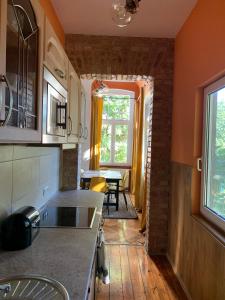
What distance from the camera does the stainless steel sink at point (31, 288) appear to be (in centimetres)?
107

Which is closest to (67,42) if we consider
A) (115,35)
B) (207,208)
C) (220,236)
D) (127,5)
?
(115,35)

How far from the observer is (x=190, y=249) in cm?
267

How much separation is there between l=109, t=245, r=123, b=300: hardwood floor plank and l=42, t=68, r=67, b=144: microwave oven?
1.66m

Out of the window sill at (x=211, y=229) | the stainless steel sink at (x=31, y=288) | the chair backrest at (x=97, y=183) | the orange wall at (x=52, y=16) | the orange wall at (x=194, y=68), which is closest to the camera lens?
the stainless steel sink at (x=31, y=288)

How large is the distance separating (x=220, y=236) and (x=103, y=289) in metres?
1.36

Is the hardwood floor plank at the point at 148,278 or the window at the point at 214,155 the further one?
the hardwood floor plank at the point at 148,278

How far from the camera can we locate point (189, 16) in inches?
114

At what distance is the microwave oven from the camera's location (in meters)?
1.40

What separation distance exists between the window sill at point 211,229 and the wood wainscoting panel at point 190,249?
0.02 m

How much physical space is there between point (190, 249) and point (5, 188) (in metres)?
1.84

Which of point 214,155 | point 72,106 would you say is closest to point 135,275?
point 214,155

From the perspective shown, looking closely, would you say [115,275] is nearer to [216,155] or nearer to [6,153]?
[216,155]

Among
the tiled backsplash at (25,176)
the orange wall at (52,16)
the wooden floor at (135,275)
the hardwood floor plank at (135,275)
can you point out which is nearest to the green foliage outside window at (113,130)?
the wooden floor at (135,275)

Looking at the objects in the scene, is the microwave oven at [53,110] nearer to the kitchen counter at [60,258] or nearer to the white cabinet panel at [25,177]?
the white cabinet panel at [25,177]
